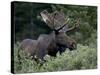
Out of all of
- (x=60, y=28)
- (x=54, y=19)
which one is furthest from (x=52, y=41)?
(x=54, y=19)

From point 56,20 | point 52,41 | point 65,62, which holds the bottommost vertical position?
point 65,62

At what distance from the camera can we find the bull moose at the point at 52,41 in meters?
3.26

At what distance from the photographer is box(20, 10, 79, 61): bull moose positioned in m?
3.26

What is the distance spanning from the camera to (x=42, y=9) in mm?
3316

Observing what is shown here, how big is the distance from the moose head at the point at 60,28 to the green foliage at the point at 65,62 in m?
0.11

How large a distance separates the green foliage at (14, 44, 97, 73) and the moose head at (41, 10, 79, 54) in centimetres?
11

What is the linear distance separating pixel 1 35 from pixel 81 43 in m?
1.29

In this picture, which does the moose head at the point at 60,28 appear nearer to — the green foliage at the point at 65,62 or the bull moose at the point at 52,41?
the bull moose at the point at 52,41

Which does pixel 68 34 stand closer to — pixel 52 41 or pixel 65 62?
pixel 52 41

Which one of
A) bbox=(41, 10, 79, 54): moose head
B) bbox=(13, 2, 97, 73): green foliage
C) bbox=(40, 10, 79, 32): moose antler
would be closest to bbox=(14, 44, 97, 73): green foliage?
bbox=(13, 2, 97, 73): green foliage

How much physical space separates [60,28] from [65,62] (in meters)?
0.54

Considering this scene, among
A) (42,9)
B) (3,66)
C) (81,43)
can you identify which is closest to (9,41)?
(3,66)

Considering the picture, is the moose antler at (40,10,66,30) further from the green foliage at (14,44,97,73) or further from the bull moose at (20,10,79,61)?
the green foliage at (14,44,97,73)

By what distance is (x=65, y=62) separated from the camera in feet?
11.2
